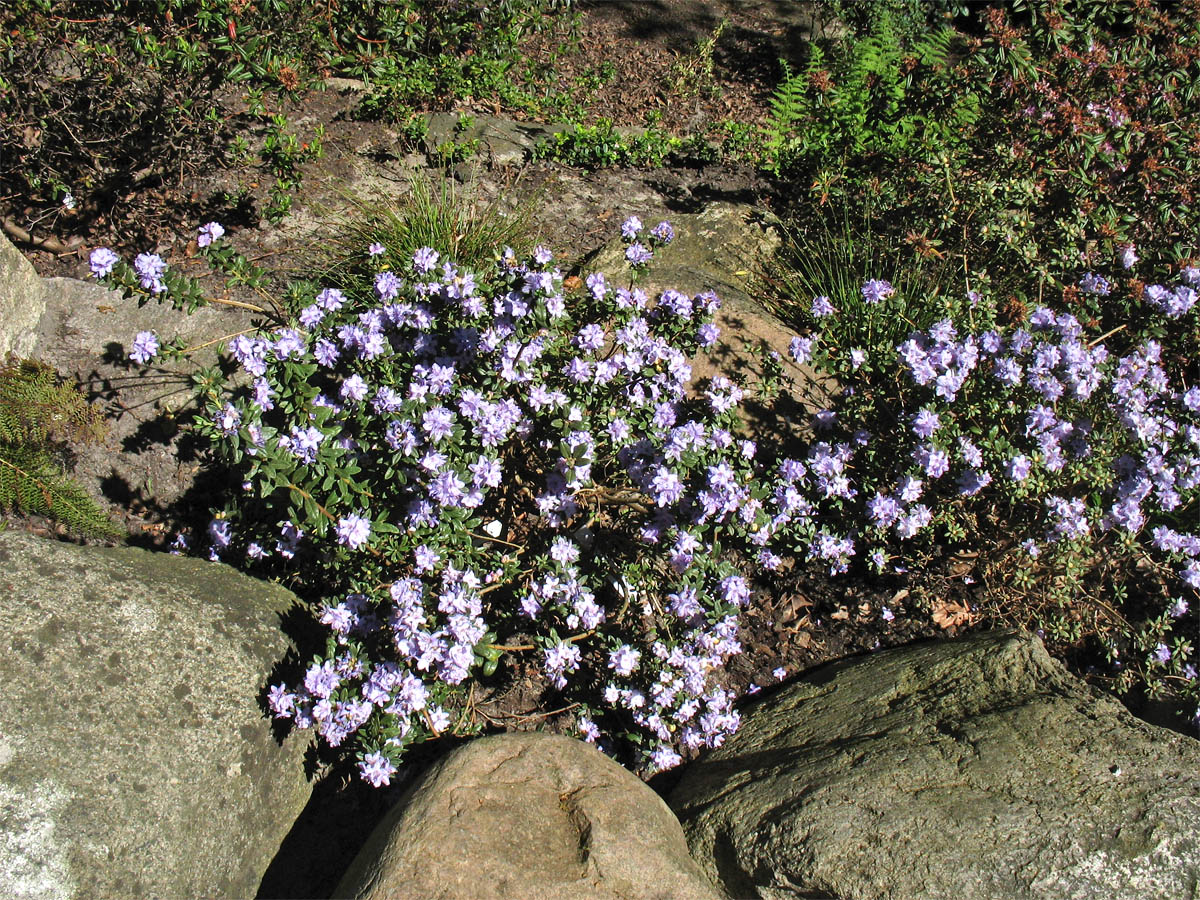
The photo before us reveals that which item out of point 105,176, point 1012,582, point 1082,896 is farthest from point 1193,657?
point 105,176

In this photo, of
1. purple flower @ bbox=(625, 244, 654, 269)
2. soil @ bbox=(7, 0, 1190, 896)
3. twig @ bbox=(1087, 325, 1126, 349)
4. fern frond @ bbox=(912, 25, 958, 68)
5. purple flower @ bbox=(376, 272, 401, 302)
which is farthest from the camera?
fern frond @ bbox=(912, 25, 958, 68)

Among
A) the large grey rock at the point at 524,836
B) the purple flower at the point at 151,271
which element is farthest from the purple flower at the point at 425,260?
the large grey rock at the point at 524,836

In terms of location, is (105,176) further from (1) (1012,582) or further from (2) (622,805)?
(1) (1012,582)

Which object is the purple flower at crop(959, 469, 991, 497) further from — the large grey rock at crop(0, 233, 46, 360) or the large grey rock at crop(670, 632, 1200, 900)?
the large grey rock at crop(0, 233, 46, 360)

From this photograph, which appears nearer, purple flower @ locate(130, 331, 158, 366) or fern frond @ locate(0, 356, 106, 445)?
purple flower @ locate(130, 331, 158, 366)

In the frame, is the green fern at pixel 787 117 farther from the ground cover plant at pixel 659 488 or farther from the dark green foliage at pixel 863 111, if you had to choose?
the ground cover plant at pixel 659 488

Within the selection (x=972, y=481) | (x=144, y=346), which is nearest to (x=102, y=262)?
(x=144, y=346)

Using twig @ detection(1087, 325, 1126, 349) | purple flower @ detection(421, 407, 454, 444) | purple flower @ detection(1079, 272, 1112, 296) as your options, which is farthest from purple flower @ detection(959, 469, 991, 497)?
purple flower @ detection(421, 407, 454, 444)
